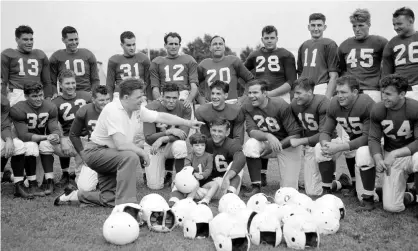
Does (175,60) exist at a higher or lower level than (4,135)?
higher

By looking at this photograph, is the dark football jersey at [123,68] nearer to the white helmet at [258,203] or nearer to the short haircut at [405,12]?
the white helmet at [258,203]

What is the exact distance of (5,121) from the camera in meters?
6.32

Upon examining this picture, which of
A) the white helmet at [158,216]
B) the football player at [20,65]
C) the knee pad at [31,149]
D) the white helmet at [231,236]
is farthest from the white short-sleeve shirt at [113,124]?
the football player at [20,65]

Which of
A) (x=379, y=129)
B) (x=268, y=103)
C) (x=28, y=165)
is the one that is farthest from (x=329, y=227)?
(x=28, y=165)

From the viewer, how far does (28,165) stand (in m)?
6.36

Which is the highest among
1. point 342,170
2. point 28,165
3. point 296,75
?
point 296,75

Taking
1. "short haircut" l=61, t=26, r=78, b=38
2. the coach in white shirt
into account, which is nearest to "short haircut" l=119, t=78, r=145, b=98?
the coach in white shirt

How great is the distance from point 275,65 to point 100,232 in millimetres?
4115

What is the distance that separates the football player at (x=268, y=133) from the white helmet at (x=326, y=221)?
1706 millimetres

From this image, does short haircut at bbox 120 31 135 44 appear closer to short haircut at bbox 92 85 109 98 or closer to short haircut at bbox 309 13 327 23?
short haircut at bbox 92 85 109 98

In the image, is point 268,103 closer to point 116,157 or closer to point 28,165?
point 116,157

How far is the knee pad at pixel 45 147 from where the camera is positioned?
21.3 feet

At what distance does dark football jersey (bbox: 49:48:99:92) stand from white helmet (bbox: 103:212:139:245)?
13.2 ft

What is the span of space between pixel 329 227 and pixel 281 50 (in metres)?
3.71
